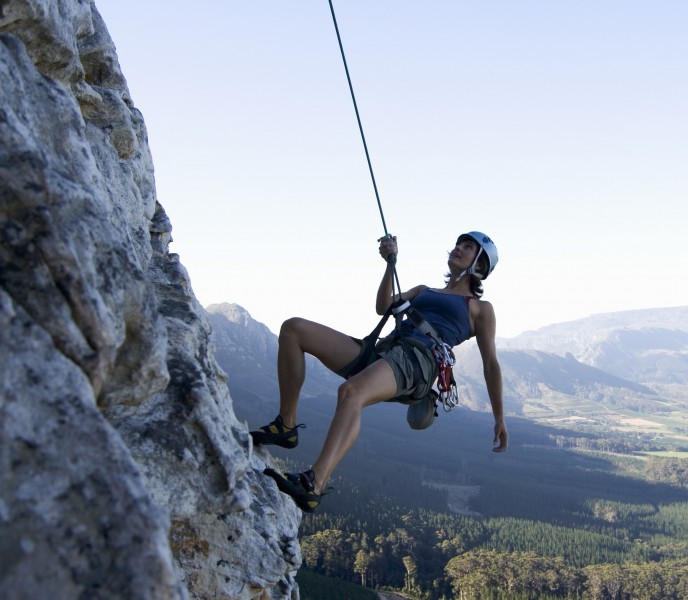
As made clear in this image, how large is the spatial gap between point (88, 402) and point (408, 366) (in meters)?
3.93

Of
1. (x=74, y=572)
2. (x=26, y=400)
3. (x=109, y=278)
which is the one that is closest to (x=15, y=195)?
(x=109, y=278)

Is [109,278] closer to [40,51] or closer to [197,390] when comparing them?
[197,390]

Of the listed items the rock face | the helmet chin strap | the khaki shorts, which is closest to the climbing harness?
the khaki shorts

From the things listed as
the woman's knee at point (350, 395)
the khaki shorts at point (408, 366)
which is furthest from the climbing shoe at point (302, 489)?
the khaki shorts at point (408, 366)

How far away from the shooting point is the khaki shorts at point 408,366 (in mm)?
6691

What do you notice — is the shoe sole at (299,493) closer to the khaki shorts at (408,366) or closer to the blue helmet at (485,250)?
the khaki shorts at (408,366)

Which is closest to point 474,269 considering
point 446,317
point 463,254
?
point 463,254

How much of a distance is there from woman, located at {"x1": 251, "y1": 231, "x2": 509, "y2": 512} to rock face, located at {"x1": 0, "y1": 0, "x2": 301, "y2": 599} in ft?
2.27

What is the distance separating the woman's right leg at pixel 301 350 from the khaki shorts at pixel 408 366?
181 mm

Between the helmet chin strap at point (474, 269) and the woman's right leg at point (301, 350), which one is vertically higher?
the helmet chin strap at point (474, 269)

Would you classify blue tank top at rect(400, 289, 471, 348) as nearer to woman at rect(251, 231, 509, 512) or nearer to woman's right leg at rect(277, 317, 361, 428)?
woman at rect(251, 231, 509, 512)

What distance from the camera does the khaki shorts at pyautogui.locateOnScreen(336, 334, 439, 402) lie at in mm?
6691

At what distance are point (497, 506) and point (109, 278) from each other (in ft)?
463

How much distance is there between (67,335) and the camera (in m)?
3.60
